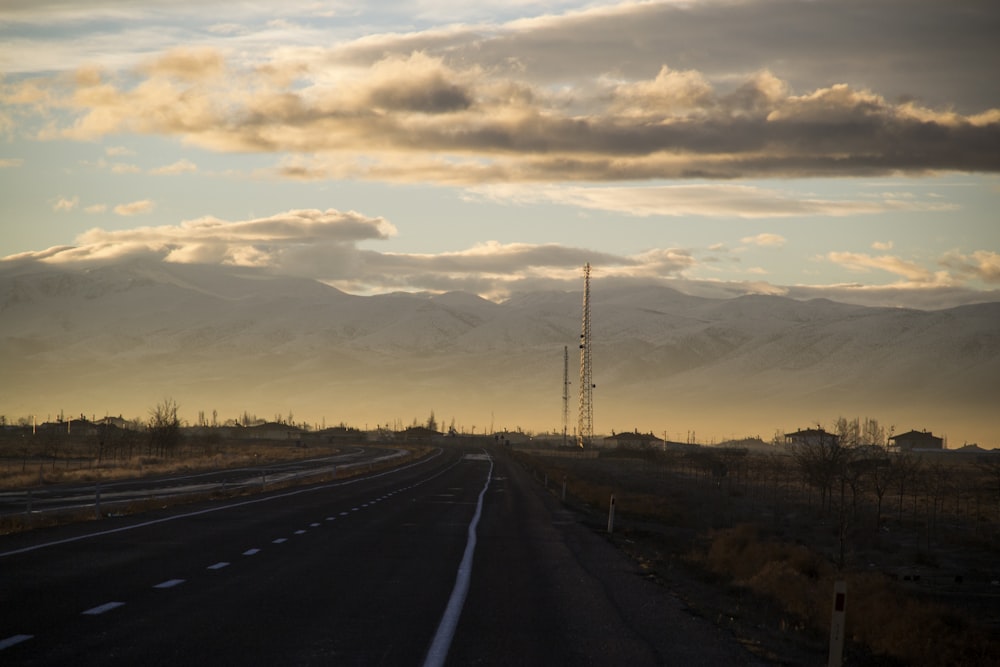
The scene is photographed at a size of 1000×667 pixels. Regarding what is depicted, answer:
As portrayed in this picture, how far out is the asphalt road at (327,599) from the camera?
11.9 metres

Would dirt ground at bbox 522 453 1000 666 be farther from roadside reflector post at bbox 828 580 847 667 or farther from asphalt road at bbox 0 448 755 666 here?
roadside reflector post at bbox 828 580 847 667

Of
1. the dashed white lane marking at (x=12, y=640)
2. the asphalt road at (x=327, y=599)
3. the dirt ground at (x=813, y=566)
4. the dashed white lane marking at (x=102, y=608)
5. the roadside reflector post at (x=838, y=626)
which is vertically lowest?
the dirt ground at (x=813, y=566)

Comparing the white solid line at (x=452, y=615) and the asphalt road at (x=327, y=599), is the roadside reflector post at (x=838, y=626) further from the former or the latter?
the white solid line at (x=452, y=615)

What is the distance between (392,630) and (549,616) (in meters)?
2.70

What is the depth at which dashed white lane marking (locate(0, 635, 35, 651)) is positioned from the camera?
11.2 m

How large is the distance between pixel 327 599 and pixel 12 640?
499 centimetres

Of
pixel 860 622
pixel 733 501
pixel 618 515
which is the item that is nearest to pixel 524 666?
pixel 860 622

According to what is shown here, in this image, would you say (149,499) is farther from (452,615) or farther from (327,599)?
(452,615)

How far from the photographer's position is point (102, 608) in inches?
549

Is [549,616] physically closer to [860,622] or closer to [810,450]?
[860,622]

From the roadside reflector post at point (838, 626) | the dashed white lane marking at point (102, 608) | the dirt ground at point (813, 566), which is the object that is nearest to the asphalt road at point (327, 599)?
the dashed white lane marking at point (102, 608)

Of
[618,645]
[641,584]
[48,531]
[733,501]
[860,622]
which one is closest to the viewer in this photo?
[618,645]

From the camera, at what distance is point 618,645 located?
521 inches

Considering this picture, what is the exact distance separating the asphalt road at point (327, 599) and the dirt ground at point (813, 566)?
4.17 feet
